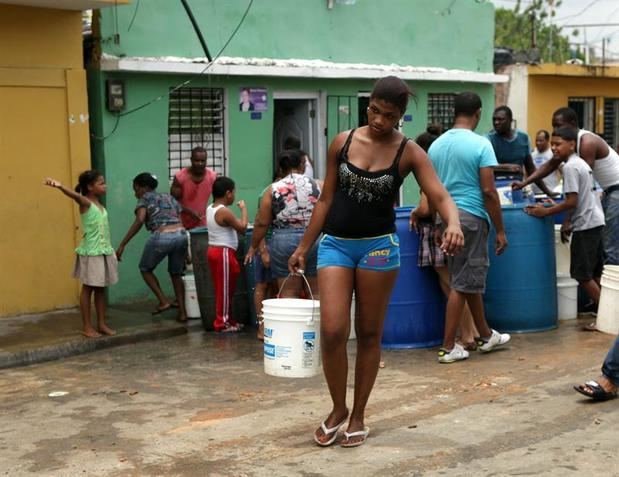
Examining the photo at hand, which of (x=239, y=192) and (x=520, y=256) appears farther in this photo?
(x=239, y=192)

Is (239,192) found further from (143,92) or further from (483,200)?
(483,200)

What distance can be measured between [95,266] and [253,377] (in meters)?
2.29

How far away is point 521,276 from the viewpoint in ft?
30.3

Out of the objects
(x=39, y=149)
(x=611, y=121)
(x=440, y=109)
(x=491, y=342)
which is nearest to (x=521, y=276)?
(x=491, y=342)

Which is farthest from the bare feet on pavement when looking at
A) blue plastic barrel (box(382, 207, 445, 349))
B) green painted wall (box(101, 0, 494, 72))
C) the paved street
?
green painted wall (box(101, 0, 494, 72))

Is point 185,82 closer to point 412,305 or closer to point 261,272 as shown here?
point 261,272

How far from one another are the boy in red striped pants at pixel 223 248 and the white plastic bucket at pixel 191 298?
691mm

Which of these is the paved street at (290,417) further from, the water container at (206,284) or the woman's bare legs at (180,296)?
the woman's bare legs at (180,296)

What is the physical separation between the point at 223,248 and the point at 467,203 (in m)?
2.62

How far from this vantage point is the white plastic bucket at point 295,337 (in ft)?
20.5

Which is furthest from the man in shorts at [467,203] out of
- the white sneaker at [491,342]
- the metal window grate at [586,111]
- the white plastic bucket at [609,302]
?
the metal window grate at [586,111]

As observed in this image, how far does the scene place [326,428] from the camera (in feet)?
19.6

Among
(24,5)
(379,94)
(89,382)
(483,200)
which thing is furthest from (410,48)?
(379,94)

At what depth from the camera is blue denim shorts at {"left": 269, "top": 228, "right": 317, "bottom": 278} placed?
9.20 meters
